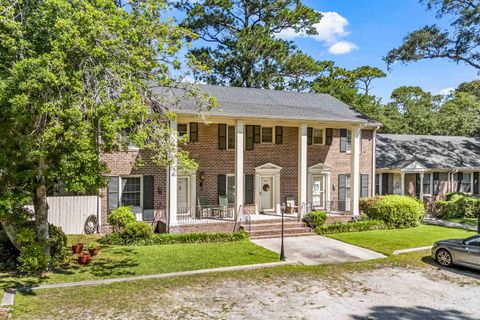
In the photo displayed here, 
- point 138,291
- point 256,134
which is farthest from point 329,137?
point 138,291

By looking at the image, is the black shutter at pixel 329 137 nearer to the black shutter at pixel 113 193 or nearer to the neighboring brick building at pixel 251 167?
the neighboring brick building at pixel 251 167

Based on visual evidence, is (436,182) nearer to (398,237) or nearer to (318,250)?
(398,237)

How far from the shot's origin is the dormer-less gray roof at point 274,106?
18.5 m

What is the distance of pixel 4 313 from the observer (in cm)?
873

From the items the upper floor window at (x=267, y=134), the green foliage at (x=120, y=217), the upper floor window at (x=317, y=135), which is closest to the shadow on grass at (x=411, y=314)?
the green foliage at (x=120, y=217)

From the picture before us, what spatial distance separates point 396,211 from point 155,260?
43.9 ft

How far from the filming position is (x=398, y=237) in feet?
59.2

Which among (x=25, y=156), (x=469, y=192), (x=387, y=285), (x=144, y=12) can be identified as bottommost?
(x=387, y=285)

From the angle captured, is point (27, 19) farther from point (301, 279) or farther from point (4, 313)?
point (301, 279)

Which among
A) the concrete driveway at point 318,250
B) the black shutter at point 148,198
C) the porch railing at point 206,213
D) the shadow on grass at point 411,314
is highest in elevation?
the black shutter at point 148,198

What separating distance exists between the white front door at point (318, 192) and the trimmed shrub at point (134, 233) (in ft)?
35.0

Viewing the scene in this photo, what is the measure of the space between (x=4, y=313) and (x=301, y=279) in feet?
25.8

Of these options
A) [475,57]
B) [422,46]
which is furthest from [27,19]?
[475,57]

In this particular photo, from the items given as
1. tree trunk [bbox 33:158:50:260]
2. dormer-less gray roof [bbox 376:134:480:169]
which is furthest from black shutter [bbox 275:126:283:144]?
tree trunk [bbox 33:158:50:260]
